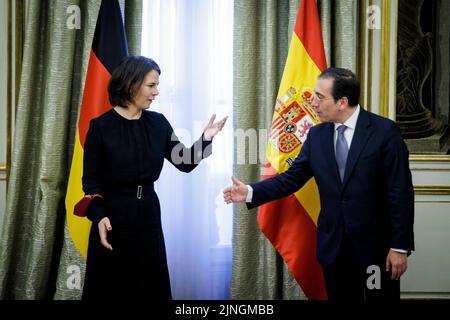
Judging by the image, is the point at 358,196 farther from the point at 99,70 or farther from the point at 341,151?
the point at 99,70

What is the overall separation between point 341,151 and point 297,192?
2.00 feet

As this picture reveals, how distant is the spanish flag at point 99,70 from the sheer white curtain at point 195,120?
14.6 inches

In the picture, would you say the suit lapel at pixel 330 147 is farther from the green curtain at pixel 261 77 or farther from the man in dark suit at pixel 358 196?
the green curtain at pixel 261 77

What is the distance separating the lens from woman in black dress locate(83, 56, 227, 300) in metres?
2.13

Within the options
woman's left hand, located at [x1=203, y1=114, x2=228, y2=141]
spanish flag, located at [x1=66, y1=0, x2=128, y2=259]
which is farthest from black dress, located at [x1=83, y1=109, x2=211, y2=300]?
spanish flag, located at [x1=66, y1=0, x2=128, y2=259]

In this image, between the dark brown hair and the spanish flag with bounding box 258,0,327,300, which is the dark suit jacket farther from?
the dark brown hair

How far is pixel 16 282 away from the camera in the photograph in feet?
9.87

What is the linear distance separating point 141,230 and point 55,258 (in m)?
1.15

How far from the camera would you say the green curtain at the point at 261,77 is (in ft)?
9.70

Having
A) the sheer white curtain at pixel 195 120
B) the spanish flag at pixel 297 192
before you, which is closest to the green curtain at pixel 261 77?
the sheer white curtain at pixel 195 120

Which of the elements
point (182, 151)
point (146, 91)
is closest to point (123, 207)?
→ point (182, 151)

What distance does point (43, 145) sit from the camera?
2.92m

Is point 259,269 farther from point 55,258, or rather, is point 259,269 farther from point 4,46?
point 4,46
